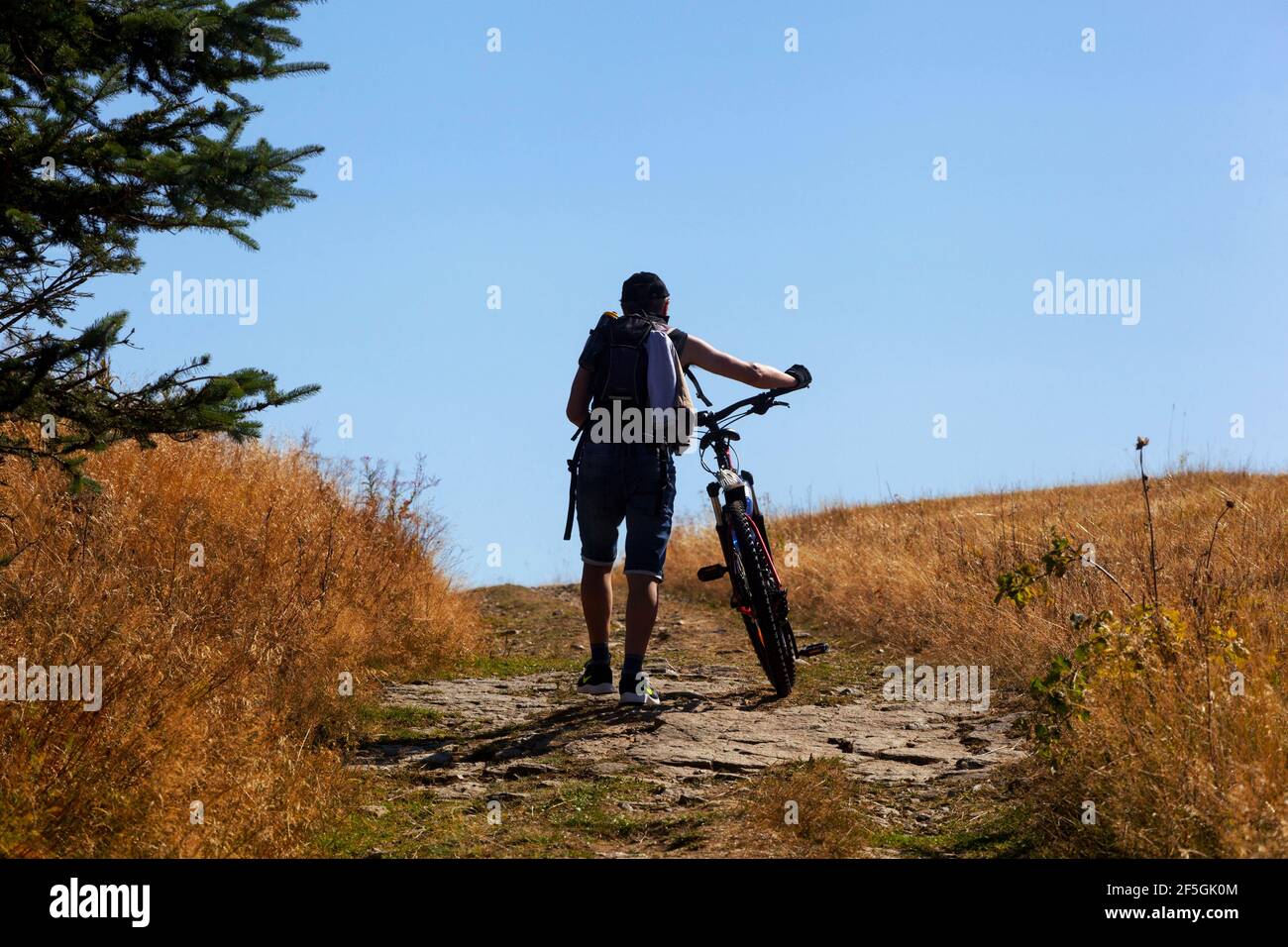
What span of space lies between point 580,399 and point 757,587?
1.62 metres

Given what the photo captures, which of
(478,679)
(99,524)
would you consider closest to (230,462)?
(99,524)

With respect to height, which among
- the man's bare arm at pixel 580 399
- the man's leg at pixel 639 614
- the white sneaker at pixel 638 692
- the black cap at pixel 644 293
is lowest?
the white sneaker at pixel 638 692

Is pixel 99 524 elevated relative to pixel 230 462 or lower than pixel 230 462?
lower

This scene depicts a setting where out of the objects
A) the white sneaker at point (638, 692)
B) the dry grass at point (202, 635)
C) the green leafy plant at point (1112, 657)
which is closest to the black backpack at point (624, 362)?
the white sneaker at point (638, 692)

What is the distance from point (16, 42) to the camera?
6.50 metres

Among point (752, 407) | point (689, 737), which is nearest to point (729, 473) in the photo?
point (752, 407)

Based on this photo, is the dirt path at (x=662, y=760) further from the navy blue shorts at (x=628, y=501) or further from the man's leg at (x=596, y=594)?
the navy blue shorts at (x=628, y=501)

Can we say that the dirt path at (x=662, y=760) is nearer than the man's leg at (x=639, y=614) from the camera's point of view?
Yes

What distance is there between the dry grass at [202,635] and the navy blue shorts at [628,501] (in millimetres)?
1819

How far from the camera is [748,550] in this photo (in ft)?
24.9

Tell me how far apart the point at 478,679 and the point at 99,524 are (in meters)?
2.90

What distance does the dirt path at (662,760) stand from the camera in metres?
5.32
